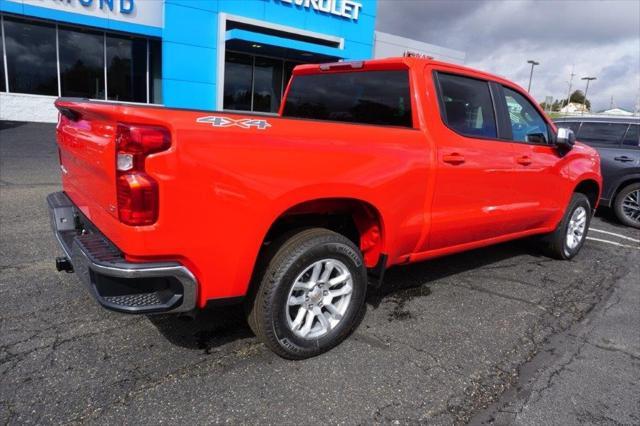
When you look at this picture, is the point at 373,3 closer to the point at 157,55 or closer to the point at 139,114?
the point at 157,55

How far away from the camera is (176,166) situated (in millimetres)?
2219

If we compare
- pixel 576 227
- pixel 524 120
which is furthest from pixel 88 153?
pixel 576 227

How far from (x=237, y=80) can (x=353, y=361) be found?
17.5 meters

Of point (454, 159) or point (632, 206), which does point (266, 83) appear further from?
point (454, 159)

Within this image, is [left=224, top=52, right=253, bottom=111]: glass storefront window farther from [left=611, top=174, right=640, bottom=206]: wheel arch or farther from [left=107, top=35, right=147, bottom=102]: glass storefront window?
[left=611, top=174, right=640, bottom=206]: wheel arch

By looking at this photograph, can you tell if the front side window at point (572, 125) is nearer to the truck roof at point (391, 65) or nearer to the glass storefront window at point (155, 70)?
the truck roof at point (391, 65)

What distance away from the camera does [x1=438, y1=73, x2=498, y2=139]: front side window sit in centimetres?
371

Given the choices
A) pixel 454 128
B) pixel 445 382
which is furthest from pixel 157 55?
pixel 445 382

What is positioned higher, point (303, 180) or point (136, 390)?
point (303, 180)

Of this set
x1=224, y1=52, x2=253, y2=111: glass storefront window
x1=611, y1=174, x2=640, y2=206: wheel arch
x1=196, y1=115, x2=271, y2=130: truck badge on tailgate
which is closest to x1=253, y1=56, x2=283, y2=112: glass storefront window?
x1=224, y1=52, x2=253, y2=111: glass storefront window

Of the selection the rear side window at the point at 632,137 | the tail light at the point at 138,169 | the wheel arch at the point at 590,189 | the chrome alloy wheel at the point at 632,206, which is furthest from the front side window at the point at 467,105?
the rear side window at the point at 632,137

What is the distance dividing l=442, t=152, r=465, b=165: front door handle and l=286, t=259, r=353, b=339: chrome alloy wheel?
1.16m

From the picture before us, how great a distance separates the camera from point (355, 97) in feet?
12.8

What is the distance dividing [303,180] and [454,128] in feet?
5.15
